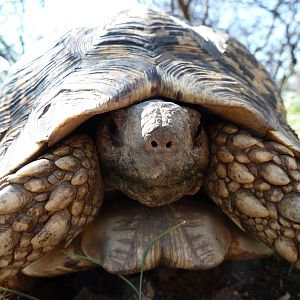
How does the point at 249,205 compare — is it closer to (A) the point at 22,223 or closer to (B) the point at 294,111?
(A) the point at 22,223

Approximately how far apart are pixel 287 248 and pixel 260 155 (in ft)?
1.08

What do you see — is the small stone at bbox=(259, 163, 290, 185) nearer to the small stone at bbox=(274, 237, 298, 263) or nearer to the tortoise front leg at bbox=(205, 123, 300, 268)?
the tortoise front leg at bbox=(205, 123, 300, 268)

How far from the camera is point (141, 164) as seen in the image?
1.39m

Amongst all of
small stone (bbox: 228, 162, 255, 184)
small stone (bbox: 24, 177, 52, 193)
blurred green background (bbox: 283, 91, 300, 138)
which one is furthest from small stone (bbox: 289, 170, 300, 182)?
blurred green background (bbox: 283, 91, 300, 138)

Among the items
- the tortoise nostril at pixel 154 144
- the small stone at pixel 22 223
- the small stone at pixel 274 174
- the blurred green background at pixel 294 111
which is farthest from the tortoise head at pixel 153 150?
the blurred green background at pixel 294 111

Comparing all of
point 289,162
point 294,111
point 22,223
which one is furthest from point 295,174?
point 294,111

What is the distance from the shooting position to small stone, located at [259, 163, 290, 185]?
61.1 inches

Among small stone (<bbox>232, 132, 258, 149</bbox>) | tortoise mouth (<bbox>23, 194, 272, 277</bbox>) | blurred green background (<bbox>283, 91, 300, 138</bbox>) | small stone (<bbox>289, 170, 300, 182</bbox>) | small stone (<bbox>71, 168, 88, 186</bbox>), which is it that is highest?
small stone (<bbox>71, 168, 88, 186</bbox>)

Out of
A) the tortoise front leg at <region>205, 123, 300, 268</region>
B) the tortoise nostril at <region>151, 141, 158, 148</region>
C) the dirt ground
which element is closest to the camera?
the tortoise nostril at <region>151, 141, 158, 148</region>

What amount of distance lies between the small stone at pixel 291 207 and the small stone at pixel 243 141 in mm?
218

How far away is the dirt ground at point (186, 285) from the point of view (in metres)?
1.66

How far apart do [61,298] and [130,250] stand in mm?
410

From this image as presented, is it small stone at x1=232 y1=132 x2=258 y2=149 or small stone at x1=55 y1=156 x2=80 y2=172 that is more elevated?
small stone at x1=55 y1=156 x2=80 y2=172

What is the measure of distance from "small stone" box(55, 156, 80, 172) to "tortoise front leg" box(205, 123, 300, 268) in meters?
0.51
